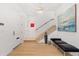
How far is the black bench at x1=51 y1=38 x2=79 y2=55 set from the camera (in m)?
2.29

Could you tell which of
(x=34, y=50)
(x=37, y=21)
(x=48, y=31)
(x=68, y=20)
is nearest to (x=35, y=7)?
(x=37, y=21)

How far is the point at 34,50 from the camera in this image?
8.00ft

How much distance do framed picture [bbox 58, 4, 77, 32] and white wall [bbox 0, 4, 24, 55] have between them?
65 centimetres

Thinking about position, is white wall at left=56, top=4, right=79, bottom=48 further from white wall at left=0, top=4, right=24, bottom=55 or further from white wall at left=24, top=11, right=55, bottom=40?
white wall at left=0, top=4, right=24, bottom=55

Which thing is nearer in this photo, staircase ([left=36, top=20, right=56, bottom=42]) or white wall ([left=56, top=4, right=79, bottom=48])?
white wall ([left=56, top=4, right=79, bottom=48])

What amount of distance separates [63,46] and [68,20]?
17.4 inches

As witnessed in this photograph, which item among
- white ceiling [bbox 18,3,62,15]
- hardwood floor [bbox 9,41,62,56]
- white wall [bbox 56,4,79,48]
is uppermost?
white ceiling [bbox 18,3,62,15]

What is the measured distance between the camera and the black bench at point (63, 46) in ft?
7.50

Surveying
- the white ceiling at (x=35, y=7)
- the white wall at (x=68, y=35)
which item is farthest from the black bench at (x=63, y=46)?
the white ceiling at (x=35, y=7)

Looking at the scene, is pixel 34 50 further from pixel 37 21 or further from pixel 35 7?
pixel 35 7

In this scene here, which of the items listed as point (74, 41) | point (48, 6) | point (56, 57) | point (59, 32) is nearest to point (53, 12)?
point (48, 6)

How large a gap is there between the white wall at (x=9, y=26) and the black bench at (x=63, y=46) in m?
0.60

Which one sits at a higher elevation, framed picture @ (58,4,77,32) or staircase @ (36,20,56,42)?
framed picture @ (58,4,77,32)

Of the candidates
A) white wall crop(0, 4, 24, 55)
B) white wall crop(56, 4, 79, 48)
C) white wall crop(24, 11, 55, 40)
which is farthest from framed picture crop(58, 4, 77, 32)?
white wall crop(0, 4, 24, 55)
